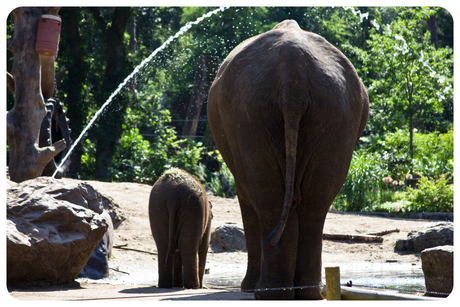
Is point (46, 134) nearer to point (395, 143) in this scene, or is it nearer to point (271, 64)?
point (271, 64)

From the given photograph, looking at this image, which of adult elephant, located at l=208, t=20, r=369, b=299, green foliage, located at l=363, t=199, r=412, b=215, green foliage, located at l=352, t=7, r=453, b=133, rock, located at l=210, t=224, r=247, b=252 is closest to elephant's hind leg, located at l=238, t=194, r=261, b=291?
adult elephant, located at l=208, t=20, r=369, b=299

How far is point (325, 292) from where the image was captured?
3.40 meters

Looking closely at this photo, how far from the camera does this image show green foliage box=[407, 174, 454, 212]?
14.3 metres

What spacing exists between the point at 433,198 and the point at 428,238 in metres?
4.87

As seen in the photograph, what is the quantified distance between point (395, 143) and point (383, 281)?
14079 millimetres

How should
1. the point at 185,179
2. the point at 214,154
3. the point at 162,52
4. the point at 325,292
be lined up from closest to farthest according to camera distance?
the point at 325,292, the point at 185,179, the point at 214,154, the point at 162,52

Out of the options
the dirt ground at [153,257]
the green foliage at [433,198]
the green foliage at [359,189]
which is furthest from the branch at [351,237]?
the green foliage at [359,189]

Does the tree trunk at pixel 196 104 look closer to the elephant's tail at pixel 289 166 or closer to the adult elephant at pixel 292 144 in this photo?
the adult elephant at pixel 292 144

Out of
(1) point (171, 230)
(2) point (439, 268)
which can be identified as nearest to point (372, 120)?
(2) point (439, 268)

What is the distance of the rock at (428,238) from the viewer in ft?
31.8

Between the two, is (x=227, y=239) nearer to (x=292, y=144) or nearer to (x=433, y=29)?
(x=292, y=144)
